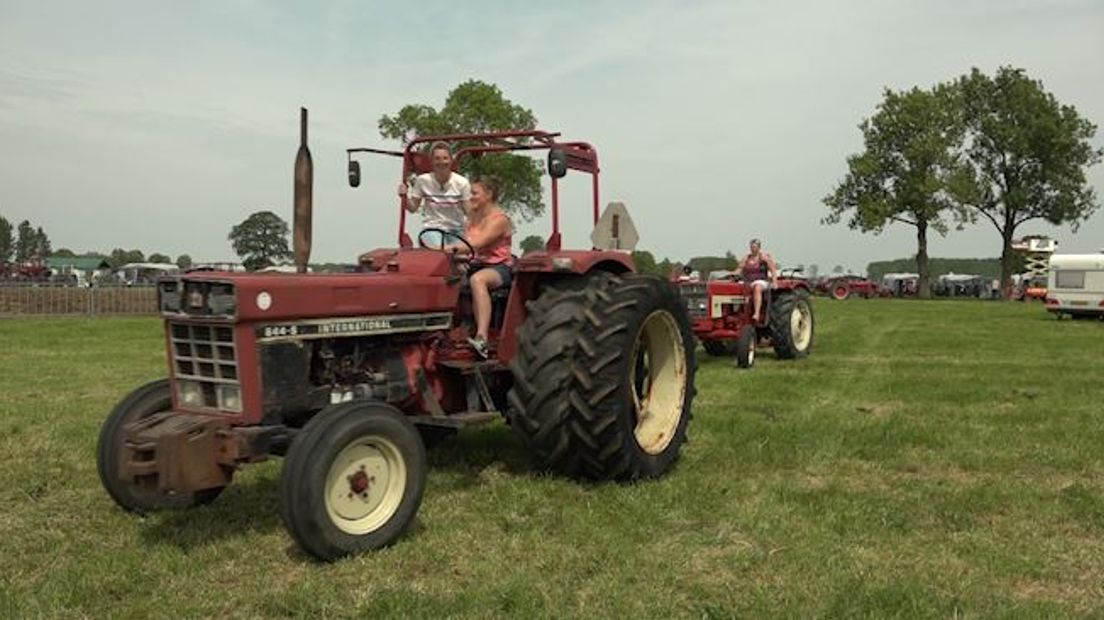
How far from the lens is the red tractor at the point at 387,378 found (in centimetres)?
423

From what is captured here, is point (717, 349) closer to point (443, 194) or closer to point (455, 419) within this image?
point (443, 194)

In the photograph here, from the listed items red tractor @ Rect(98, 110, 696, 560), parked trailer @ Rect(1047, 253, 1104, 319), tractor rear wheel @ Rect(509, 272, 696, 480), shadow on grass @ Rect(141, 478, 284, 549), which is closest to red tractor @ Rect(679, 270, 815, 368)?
red tractor @ Rect(98, 110, 696, 560)

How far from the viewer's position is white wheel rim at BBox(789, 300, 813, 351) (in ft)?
45.7

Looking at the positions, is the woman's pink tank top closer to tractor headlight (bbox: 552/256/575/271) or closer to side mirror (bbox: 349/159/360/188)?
tractor headlight (bbox: 552/256/575/271)

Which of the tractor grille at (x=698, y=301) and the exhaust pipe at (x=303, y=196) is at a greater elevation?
the exhaust pipe at (x=303, y=196)

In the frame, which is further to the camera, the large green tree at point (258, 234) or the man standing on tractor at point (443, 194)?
the large green tree at point (258, 234)

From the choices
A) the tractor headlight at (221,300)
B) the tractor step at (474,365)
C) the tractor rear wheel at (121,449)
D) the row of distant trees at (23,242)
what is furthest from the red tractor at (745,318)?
the row of distant trees at (23,242)

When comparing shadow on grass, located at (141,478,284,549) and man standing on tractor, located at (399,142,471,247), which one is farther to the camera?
man standing on tractor, located at (399,142,471,247)

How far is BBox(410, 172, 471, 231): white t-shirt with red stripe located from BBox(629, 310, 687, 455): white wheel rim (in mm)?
1385

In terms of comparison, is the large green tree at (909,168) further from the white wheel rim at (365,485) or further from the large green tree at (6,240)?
the large green tree at (6,240)

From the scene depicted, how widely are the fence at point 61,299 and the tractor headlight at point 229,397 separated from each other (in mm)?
23167

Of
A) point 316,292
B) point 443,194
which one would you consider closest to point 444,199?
point 443,194

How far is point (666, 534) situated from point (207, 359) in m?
2.33

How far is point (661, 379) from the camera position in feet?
21.2
